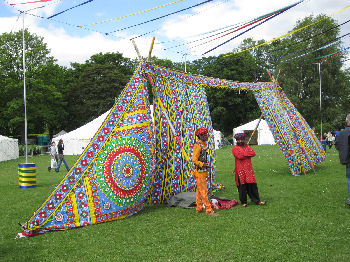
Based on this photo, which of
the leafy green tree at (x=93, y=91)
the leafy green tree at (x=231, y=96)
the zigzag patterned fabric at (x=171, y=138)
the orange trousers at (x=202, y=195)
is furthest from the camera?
the leafy green tree at (x=231, y=96)

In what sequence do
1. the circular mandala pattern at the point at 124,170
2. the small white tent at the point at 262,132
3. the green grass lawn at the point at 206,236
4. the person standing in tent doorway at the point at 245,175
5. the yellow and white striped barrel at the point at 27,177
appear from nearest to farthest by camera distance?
1. the green grass lawn at the point at 206,236
2. the circular mandala pattern at the point at 124,170
3. the person standing in tent doorway at the point at 245,175
4. the yellow and white striped barrel at the point at 27,177
5. the small white tent at the point at 262,132

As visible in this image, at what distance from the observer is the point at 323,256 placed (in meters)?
4.20

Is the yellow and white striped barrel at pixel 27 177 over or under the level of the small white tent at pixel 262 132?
under

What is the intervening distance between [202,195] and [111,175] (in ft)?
5.83

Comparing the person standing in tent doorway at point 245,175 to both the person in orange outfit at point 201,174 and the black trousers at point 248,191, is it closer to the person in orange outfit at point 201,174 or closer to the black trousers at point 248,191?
the black trousers at point 248,191

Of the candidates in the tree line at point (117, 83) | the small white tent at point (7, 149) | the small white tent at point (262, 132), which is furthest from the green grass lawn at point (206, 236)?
the small white tent at point (262, 132)

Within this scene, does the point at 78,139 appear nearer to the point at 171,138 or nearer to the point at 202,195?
the point at 171,138

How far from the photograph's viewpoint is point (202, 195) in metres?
6.77

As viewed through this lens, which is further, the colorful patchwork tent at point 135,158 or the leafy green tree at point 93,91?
the leafy green tree at point 93,91

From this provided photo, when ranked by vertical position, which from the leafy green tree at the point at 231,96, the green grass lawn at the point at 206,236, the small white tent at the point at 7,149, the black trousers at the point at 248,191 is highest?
the leafy green tree at the point at 231,96

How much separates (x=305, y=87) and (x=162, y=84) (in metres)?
32.6

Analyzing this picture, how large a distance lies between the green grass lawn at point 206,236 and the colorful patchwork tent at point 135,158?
298 millimetres

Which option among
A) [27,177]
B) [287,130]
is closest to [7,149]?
[27,177]

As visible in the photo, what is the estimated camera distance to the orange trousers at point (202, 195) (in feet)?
21.8
